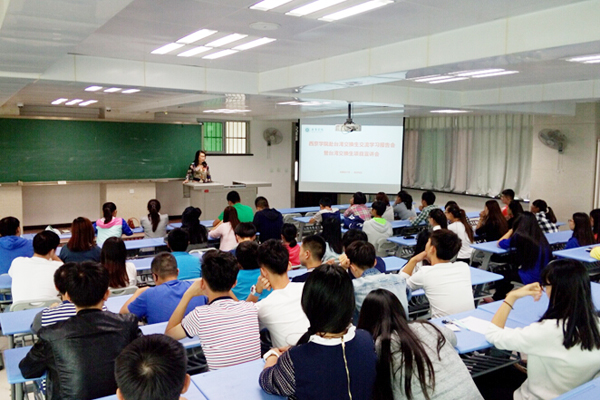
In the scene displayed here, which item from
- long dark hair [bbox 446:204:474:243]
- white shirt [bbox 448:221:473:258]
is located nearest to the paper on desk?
white shirt [bbox 448:221:473:258]

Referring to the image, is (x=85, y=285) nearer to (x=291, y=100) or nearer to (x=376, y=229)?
(x=376, y=229)

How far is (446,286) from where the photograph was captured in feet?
11.4

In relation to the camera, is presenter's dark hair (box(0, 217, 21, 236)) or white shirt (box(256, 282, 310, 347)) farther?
presenter's dark hair (box(0, 217, 21, 236))

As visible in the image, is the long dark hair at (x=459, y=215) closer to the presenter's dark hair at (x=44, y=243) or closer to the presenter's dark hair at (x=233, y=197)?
the presenter's dark hair at (x=233, y=197)

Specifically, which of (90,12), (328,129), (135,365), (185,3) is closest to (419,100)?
(328,129)

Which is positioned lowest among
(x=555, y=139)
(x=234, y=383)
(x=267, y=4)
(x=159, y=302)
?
(x=234, y=383)

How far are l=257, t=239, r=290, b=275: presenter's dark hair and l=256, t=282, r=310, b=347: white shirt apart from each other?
0.55 ft

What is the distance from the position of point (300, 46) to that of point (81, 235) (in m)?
2.64

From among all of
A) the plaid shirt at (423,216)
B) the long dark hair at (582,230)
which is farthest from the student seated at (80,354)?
the plaid shirt at (423,216)

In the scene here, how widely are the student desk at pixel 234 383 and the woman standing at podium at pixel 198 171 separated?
9020 mm

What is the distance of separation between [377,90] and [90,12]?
524 cm

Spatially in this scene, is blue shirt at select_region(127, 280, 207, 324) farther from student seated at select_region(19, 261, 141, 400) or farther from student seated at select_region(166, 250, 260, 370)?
student seated at select_region(19, 261, 141, 400)

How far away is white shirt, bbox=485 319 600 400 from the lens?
7.43 feet

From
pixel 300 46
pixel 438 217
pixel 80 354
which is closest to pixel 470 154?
pixel 438 217
